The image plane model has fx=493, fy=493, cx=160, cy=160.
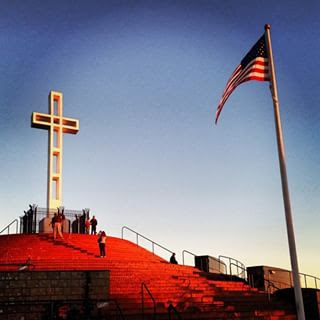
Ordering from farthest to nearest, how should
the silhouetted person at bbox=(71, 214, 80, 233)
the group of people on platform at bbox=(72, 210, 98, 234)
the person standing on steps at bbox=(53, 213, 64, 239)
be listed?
1. the silhouetted person at bbox=(71, 214, 80, 233)
2. the group of people on platform at bbox=(72, 210, 98, 234)
3. the person standing on steps at bbox=(53, 213, 64, 239)

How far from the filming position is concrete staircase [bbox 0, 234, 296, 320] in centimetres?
1527

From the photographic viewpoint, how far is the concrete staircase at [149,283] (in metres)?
15.3

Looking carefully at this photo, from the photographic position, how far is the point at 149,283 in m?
16.9

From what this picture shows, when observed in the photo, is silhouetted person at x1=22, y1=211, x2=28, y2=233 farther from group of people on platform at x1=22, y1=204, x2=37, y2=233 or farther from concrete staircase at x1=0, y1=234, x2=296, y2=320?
concrete staircase at x1=0, y1=234, x2=296, y2=320

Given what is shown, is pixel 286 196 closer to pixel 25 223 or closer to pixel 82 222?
pixel 82 222

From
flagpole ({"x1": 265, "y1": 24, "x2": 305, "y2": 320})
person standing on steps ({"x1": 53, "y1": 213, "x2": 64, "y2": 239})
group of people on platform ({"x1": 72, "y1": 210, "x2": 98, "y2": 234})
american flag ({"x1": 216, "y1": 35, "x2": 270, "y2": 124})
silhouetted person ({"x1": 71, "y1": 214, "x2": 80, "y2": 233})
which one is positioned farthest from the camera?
silhouetted person ({"x1": 71, "y1": 214, "x2": 80, "y2": 233})

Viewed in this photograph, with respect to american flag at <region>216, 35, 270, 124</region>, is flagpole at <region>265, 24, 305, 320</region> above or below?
below

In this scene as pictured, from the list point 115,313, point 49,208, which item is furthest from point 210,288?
point 49,208

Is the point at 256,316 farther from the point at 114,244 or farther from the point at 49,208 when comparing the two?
the point at 49,208

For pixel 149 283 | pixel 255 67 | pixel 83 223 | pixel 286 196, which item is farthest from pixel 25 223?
pixel 286 196

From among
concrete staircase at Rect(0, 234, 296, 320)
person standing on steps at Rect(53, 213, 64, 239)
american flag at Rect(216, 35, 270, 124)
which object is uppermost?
american flag at Rect(216, 35, 270, 124)

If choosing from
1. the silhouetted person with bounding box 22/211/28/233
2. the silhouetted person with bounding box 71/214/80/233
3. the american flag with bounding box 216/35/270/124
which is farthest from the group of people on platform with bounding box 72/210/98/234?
the american flag with bounding box 216/35/270/124

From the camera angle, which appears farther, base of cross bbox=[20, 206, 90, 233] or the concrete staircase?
base of cross bbox=[20, 206, 90, 233]

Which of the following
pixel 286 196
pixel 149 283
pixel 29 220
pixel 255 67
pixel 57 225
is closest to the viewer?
pixel 286 196
